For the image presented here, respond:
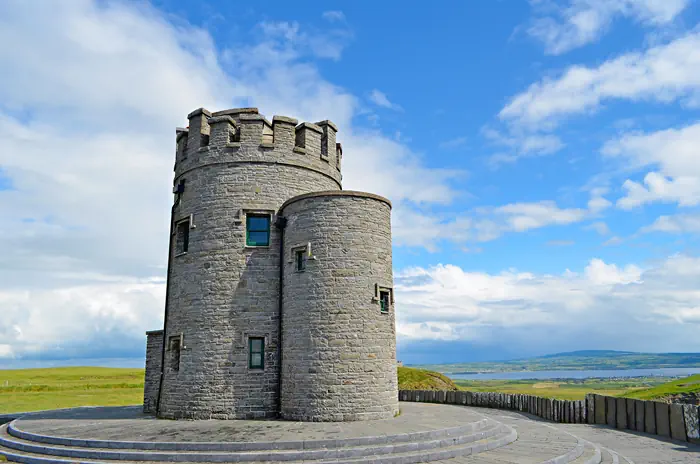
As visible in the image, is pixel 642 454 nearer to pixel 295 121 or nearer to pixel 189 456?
pixel 189 456

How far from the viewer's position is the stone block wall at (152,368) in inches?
771

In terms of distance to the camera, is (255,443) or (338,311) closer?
(255,443)

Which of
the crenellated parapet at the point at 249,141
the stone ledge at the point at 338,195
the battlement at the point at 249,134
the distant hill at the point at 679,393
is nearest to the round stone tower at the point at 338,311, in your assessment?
the stone ledge at the point at 338,195

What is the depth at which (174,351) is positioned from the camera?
59.6 ft

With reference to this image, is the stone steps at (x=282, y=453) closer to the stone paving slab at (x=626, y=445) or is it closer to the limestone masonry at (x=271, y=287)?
the stone paving slab at (x=626, y=445)

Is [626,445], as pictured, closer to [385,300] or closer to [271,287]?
[385,300]

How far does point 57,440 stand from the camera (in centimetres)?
1303

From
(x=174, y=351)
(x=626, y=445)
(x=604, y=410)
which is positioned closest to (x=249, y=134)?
(x=174, y=351)

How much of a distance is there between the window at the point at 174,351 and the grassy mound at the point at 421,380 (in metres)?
17.4

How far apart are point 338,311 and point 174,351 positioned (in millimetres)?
6553

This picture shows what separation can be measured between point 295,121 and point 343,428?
440 inches

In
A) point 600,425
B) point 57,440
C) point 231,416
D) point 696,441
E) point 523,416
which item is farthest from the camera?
point 523,416

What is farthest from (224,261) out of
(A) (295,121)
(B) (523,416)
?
(B) (523,416)

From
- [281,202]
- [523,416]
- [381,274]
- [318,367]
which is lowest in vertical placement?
[523,416]
